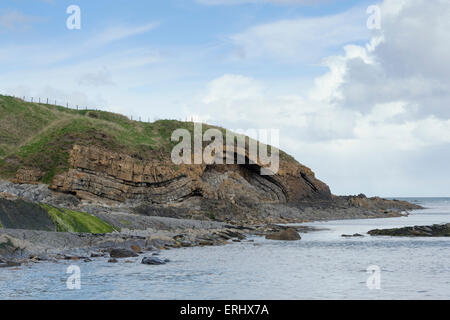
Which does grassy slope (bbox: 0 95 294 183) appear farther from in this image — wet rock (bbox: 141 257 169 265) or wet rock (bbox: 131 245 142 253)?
wet rock (bbox: 141 257 169 265)

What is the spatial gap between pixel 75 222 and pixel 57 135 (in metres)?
35.8

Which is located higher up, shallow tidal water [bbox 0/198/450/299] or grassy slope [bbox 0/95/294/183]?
grassy slope [bbox 0/95/294/183]

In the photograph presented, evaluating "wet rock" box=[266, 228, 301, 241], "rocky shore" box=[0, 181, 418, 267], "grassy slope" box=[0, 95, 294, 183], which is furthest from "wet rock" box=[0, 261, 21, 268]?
"grassy slope" box=[0, 95, 294, 183]

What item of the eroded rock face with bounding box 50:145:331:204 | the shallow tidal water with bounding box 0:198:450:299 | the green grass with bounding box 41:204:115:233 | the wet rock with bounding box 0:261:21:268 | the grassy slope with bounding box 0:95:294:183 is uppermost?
the grassy slope with bounding box 0:95:294:183

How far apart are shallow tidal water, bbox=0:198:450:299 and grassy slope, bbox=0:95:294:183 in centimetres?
3571

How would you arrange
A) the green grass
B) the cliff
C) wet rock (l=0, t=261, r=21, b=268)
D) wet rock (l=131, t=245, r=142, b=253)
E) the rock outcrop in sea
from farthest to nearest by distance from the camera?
the cliff, the green grass, the rock outcrop in sea, wet rock (l=131, t=245, r=142, b=253), wet rock (l=0, t=261, r=21, b=268)

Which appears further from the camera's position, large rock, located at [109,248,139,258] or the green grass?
the green grass

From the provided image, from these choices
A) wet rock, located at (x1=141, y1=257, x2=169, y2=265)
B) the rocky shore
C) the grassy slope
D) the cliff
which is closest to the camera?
wet rock, located at (x1=141, y1=257, x2=169, y2=265)

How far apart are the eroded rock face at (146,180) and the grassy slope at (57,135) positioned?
323 centimetres

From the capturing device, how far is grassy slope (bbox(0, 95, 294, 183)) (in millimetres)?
63156

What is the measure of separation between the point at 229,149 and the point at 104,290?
6278 cm

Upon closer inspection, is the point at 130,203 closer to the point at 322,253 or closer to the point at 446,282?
the point at 322,253

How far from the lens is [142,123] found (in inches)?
3570

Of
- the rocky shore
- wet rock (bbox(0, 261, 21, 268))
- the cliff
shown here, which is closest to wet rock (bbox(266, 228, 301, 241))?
the rocky shore
